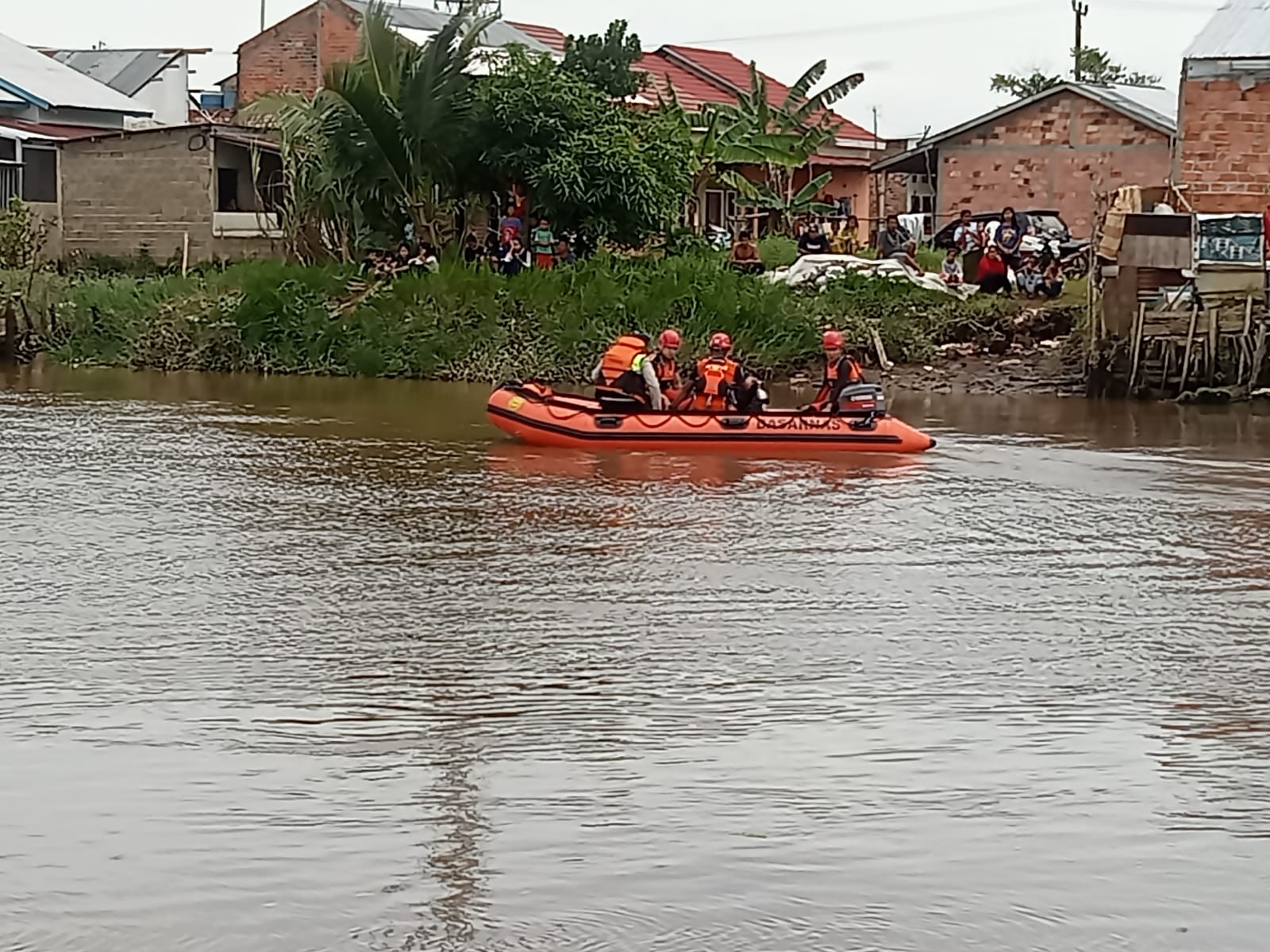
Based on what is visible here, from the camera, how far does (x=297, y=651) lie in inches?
394

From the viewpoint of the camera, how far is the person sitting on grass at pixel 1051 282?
28.6m

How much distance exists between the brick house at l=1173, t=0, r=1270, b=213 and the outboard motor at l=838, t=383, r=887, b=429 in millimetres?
7030

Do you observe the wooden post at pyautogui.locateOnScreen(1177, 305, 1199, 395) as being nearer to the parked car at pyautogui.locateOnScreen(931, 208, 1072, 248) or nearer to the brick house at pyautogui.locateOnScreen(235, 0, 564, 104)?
the parked car at pyautogui.locateOnScreen(931, 208, 1072, 248)

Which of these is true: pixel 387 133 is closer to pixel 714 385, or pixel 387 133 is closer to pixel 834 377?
pixel 714 385

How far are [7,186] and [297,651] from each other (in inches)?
1133

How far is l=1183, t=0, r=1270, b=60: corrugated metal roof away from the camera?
891 inches

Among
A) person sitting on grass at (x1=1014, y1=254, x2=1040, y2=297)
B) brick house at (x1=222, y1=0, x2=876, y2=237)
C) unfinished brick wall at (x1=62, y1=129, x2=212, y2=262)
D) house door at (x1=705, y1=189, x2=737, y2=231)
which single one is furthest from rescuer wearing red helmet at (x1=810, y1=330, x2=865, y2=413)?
brick house at (x1=222, y1=0, x2=876, y2=237)

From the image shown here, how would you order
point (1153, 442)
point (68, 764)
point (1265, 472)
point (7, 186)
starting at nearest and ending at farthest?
1. point (68, 764)
2. point (1265, 472)
3. point (1153, 442)
4. point (7, 186)

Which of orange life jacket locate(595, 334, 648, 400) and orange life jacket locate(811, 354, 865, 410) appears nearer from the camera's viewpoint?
orange life jacket locate(811, 354, 865, 410)

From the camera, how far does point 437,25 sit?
45.9 metres

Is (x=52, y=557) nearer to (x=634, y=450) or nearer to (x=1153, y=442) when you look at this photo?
(x=634, y=450)

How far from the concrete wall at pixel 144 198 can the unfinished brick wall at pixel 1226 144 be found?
50.1 ft

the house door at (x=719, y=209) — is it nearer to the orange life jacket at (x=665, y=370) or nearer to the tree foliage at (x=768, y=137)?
the tree foliage at (x=768, y=137)

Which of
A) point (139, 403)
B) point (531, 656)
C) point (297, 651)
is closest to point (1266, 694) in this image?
point (531, 656)
